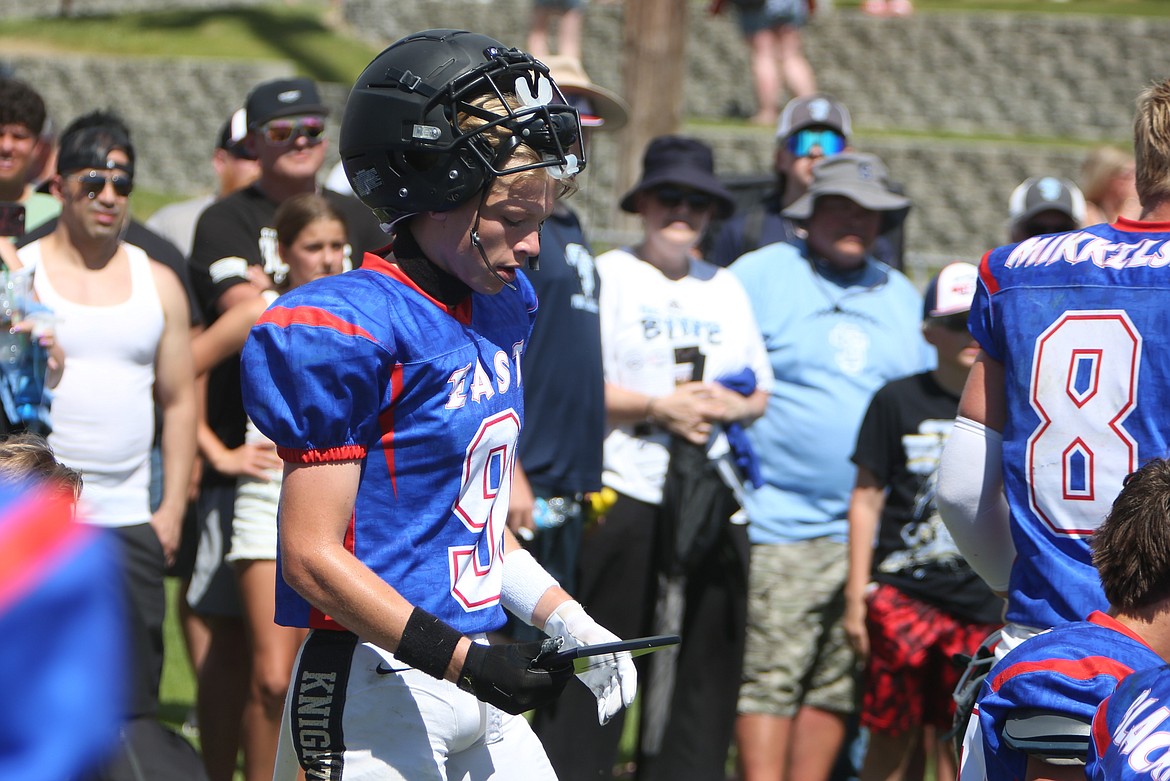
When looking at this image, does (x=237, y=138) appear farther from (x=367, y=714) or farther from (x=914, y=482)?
(x=367, y=714)

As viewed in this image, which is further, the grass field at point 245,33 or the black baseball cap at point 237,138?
the grass field at point 245,33

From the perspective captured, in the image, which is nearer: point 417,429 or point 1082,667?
point 1082,667

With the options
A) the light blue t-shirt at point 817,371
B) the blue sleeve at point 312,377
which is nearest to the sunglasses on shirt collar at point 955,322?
the light blue t-shirt at point 817,371

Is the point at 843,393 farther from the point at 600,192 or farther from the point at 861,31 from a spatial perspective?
the point at 861,31

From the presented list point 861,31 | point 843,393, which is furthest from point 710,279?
point 861,31

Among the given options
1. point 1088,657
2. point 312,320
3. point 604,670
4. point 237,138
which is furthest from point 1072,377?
point 237,138

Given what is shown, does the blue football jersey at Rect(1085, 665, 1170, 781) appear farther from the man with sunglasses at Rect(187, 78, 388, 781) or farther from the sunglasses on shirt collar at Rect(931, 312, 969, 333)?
the man with sunglasses at Rect(187, 78, 388, 781)

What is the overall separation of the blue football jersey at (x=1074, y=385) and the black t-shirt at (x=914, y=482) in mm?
1756

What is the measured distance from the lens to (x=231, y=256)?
16.8ft

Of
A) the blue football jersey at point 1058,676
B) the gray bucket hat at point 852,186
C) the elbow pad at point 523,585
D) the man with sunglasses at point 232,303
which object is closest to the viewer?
the blue football jersey at point 1058,676

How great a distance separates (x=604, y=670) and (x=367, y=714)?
1.51ft

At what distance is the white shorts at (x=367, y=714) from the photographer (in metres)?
2.58

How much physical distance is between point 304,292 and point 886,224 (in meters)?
4.23

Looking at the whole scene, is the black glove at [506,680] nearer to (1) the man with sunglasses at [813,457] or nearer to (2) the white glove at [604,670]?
(2) the white glove at [604,670]
